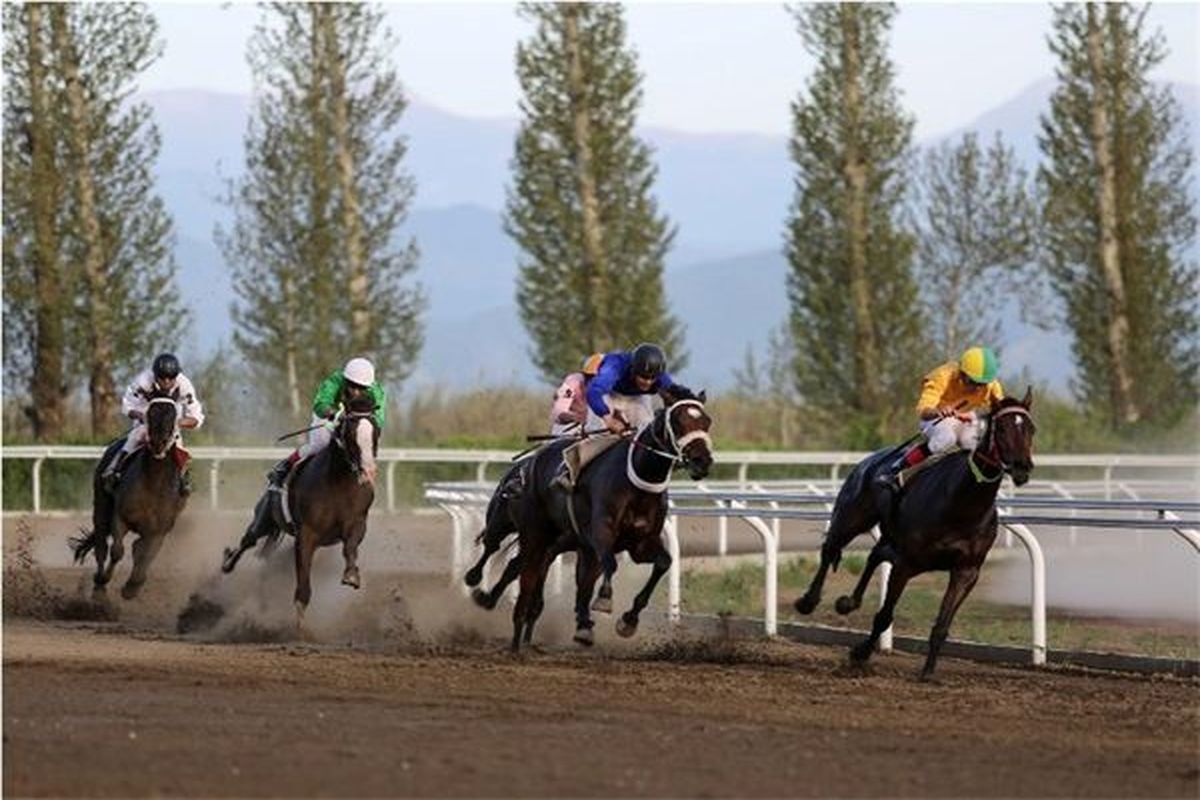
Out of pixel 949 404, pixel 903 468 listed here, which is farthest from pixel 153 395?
pixel 949 404

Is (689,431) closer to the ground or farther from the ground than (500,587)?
farther from the ground

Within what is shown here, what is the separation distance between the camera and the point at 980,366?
1555 centimetres

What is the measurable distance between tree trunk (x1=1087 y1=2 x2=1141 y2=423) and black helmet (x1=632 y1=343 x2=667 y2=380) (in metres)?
29.0

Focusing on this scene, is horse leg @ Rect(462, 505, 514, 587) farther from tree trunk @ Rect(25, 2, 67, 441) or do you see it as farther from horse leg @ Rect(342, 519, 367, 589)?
tree trunk @ Rect(25, 2, 67, 441)

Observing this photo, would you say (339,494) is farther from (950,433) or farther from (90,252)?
(90,252)

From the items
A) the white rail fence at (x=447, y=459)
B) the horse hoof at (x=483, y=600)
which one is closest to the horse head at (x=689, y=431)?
the horse hoof at (x=483, y=600)

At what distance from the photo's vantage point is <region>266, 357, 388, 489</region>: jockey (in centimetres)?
1753

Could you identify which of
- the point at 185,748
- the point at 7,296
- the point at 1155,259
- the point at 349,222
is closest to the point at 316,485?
the point at 185,748

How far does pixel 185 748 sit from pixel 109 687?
2.58 metres

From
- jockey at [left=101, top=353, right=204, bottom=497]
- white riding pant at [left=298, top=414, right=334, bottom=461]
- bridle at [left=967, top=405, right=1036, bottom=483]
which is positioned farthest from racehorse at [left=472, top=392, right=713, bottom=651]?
jockey at [left=101, top=353, right=204, bottom=497]

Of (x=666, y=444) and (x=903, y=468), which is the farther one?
(x=903, y=468)

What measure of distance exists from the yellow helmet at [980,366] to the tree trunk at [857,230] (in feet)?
88.5

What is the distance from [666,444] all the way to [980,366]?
70.2 inches

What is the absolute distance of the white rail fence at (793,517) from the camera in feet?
49.5
